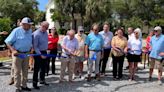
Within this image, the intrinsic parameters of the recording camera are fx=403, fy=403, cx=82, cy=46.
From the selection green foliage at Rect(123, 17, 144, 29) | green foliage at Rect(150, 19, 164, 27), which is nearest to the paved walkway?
green foliage at Rect(150, 19, 164, 27)

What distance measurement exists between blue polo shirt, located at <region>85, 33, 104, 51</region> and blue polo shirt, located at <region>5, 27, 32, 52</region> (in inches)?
107

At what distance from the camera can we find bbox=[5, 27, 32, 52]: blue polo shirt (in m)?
9.67

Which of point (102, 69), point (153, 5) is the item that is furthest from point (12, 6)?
point (102, 69)

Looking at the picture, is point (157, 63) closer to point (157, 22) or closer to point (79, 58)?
point (79, 58)

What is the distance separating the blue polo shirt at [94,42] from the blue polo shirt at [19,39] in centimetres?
273

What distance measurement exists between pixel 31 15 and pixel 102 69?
2006 inches

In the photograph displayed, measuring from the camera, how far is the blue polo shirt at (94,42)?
39.4 feet

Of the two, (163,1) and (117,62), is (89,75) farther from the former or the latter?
(163,1)

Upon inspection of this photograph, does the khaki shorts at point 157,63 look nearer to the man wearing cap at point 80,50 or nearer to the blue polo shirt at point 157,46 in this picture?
the blue polo shirt at point 157,46

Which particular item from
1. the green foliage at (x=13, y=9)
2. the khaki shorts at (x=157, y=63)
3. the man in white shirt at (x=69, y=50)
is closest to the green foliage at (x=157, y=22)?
the green foliage at (x=13, y=9)

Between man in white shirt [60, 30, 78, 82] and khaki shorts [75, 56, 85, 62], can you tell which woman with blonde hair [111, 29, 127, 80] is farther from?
man in white shirt [60, 30, 78, 82]

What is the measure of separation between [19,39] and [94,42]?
300 cm

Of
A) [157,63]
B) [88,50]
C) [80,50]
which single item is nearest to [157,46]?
[157,63]

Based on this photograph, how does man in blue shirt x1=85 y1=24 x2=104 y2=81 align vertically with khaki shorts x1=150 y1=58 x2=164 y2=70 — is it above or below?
above
